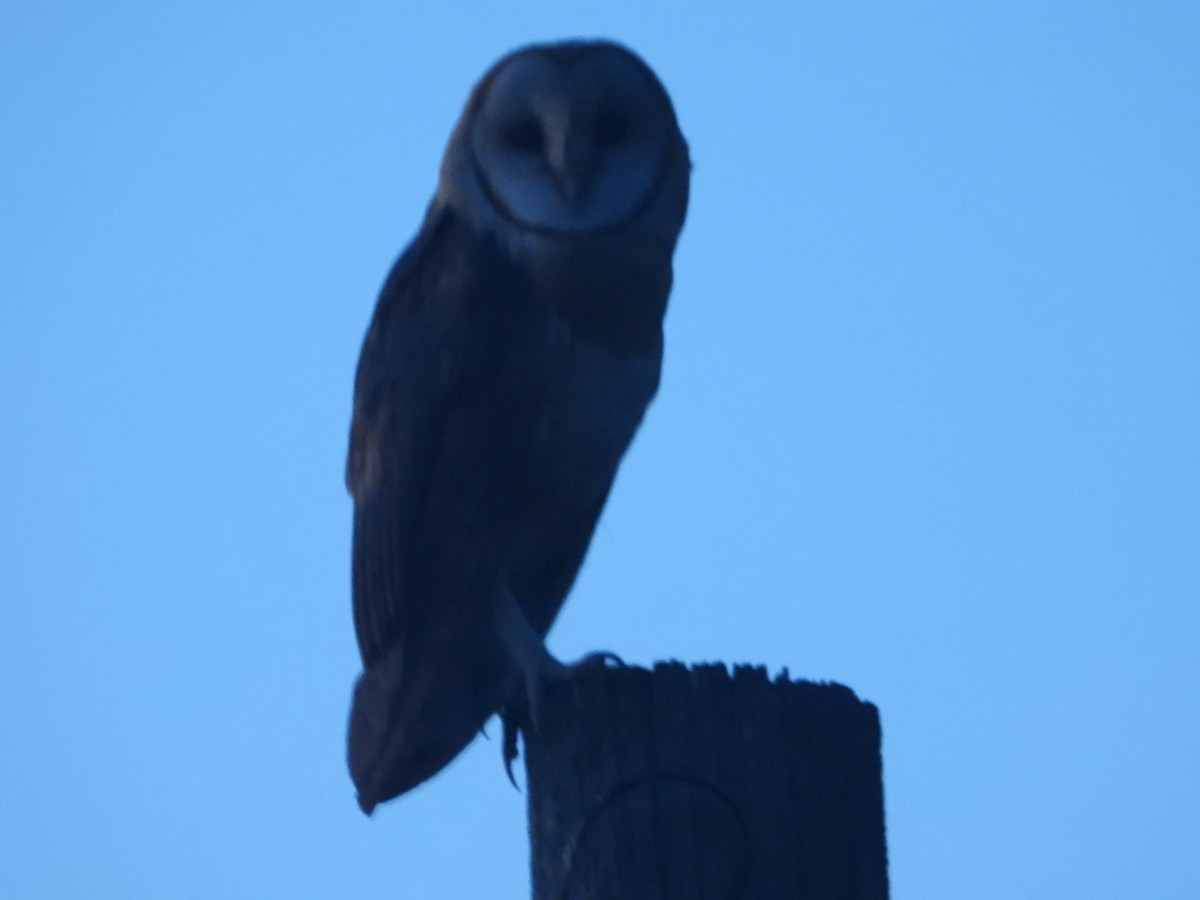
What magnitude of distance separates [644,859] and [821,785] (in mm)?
291

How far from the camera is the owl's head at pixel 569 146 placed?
5336mm

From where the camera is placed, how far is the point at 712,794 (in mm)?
2861

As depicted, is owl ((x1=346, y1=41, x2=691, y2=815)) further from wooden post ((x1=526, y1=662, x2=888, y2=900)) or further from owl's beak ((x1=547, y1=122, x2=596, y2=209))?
wooden post ((x1=526, y1=662, x2=888, y2=900))

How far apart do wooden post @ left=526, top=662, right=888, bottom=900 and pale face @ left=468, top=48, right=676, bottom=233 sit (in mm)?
2505

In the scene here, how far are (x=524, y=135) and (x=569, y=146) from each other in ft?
0.76

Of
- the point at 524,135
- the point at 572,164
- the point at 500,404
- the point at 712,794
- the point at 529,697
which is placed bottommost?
the point at 712,794

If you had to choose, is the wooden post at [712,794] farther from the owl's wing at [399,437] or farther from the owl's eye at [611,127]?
the owl's eye at [611,127]

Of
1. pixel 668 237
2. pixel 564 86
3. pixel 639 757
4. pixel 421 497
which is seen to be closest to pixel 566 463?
pixel 421 497

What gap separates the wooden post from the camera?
2836 mm

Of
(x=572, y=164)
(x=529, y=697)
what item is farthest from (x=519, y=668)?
(x=572, y=164)

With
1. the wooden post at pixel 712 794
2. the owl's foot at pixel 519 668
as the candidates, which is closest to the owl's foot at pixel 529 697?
the owl's foot at pixel 519 668

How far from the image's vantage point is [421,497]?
5180 mm

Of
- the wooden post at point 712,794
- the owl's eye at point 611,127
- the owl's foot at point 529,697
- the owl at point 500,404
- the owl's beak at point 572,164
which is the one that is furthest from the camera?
the owl's eye at point 611,127

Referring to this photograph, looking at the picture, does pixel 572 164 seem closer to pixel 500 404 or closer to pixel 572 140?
pixel 572 140
